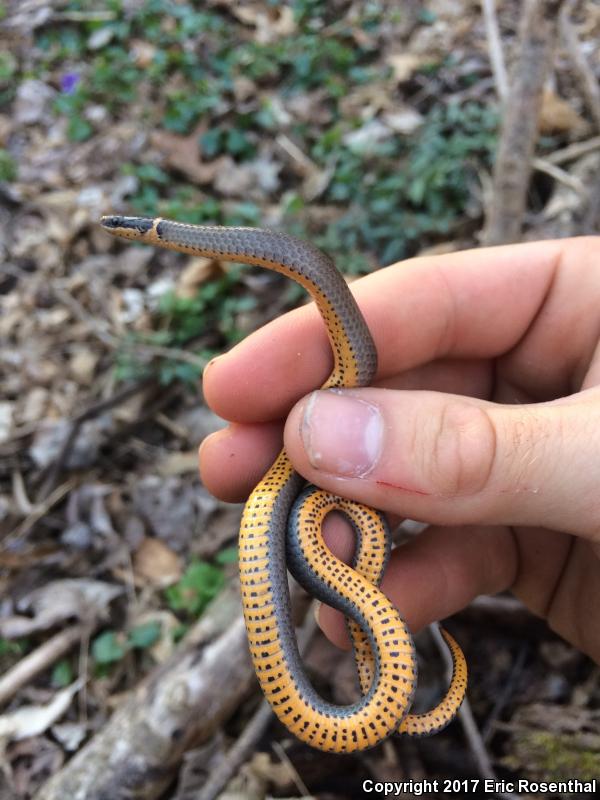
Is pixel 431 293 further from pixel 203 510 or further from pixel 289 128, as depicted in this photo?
pixel 289 128

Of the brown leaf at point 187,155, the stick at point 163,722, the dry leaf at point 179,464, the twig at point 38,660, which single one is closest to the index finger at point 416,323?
the stick at point 163,722

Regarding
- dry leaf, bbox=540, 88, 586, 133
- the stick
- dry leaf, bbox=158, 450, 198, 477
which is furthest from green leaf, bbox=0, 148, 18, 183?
the stick

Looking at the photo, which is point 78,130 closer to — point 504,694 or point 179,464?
point 179,464

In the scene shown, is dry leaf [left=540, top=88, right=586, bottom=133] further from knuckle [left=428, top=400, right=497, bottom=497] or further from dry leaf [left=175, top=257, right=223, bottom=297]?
knuckle [left=428, top=400, right=497, bottom=497]

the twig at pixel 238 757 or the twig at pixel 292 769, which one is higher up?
the twig at pixel 238 757

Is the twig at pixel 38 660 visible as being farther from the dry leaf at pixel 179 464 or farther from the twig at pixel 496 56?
the twig at pixel 496 56

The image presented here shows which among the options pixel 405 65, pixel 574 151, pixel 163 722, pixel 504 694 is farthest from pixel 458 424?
pixel 405 65
